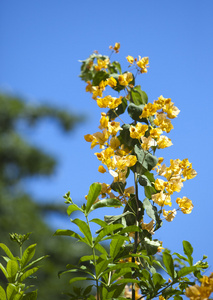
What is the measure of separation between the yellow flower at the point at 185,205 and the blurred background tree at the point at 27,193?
5757mm

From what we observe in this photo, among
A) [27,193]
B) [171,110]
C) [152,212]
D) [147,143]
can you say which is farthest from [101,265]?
[27,193]

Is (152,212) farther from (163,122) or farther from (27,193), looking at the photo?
(27,193)

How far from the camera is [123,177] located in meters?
→ 0.70

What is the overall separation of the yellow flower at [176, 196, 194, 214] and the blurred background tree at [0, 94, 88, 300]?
18.9ft

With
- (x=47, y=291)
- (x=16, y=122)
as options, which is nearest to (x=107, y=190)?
(x=47, y=291)

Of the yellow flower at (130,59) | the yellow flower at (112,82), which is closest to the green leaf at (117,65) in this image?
the yellow flower at (130,59)

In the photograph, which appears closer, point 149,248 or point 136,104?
point 149,248

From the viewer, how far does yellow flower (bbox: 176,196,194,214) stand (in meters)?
0.71

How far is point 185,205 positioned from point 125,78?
34 cm

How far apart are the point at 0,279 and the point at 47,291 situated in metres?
0.98

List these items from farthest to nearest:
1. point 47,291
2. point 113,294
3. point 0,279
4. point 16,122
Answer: point 16,122 → point 47,291 → point 0,279 → point 113,294

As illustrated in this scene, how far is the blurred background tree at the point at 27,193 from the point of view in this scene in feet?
21.3

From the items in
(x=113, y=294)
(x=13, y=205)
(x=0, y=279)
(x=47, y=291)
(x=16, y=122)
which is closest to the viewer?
(x=113, y=294)

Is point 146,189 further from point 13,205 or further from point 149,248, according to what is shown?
point 13,205
